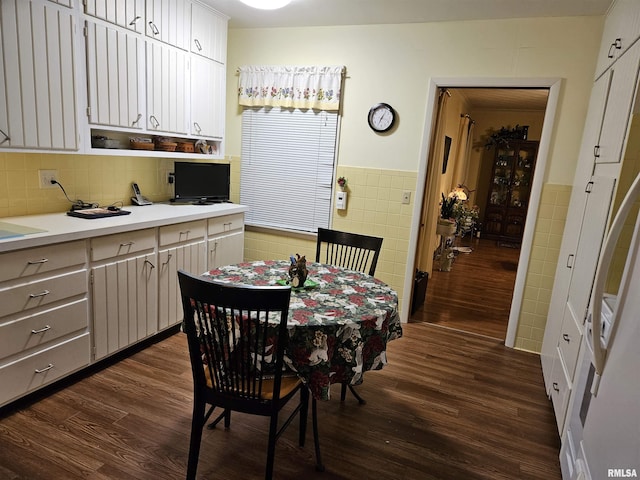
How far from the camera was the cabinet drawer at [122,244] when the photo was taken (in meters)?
2.48

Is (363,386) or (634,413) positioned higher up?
(634,413)

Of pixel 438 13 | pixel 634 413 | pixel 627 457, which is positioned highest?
pixel 438 13

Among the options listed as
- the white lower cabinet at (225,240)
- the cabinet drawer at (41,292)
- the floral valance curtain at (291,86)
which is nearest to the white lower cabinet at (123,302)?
the cabinet drawer at (41,292)

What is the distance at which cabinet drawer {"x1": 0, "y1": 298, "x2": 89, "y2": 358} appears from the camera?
6.92 feet

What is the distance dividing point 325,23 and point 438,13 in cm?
100

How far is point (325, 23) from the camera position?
3.61 metres

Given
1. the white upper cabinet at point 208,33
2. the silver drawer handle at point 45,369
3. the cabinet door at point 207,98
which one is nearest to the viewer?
the silver drawer handle at point 45,369

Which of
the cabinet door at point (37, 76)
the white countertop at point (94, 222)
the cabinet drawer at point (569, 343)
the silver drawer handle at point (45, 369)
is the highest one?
the cabinet door at point (37, 76)

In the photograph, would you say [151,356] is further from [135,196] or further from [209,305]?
[209,305]

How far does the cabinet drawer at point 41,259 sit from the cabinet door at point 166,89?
117 centimetres

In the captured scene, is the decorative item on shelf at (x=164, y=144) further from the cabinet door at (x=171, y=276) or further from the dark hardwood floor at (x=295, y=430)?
the dark hardwood floor at (x=295, y=430)

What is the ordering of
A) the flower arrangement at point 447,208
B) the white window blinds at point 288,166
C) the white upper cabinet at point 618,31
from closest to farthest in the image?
the white upper cabinet at point 618,31
the white window blinds at point 288,166
the flower arrangement at point 447,208

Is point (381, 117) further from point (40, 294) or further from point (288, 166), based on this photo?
point (40, 294)

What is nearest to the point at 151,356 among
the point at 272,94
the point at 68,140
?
the point at 68,140
